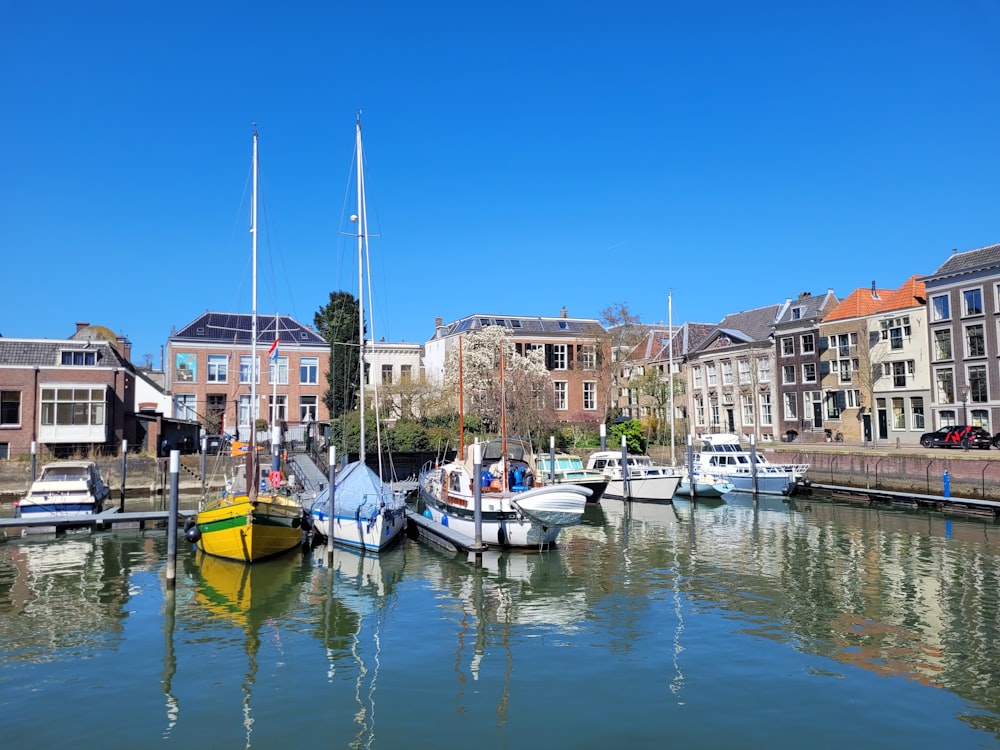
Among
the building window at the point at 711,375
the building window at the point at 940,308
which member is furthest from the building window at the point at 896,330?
the building window at the point at 711,375

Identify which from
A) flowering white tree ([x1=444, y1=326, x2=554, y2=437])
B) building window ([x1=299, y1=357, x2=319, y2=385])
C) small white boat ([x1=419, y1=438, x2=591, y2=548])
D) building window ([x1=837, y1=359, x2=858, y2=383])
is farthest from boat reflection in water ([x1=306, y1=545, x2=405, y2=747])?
building window ([x1=837, y1=359, x2=858, y2=383])

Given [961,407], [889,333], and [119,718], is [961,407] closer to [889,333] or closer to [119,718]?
[889,333]

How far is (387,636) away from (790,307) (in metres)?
61.0

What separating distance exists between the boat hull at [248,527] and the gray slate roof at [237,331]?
40848mm

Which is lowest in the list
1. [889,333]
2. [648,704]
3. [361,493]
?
[648,704]

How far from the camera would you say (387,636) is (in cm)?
→ 1708

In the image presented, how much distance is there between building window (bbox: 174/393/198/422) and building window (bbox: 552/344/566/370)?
3263cm

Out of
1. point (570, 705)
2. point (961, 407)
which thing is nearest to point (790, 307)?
point (961, 407)

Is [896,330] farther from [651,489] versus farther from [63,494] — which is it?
[63,494]

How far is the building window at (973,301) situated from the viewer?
5134 centimetres

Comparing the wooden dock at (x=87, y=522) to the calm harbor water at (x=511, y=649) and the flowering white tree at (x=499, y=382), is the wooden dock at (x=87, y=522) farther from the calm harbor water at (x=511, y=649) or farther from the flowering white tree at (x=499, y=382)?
the flowering white tree at (x=499, y=382)

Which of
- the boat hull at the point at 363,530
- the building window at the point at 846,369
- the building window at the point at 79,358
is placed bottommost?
the boat hull at the point at 363,530

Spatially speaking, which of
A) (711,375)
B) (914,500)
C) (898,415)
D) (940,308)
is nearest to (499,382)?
(711,375)

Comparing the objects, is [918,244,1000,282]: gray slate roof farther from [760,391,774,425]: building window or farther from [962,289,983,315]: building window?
[760,391,774,425]: building window
